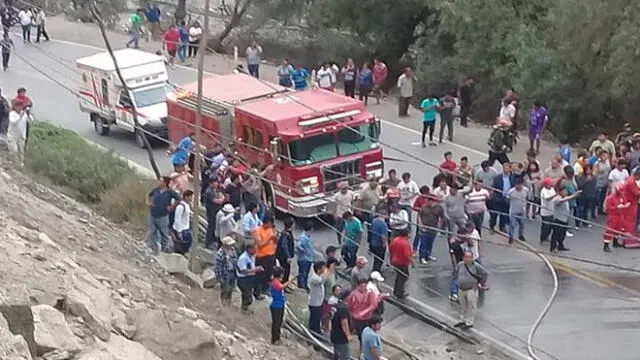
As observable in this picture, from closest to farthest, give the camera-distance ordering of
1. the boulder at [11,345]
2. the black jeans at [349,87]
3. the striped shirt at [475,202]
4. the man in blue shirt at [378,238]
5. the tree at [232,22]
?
the boulder at [11,345]
the man in blue shirt at [378,238]
the striped shirt at [475,202]
the black jeans at [349,87]
the tree at [232,22]

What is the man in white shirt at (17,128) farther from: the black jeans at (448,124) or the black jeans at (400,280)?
the black jeans at (448,124)

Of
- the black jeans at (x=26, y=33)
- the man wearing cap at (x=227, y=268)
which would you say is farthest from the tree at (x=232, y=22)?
the man wearing cap at (x=227, y=268)

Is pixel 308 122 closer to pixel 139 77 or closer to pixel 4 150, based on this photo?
pixel 4 150

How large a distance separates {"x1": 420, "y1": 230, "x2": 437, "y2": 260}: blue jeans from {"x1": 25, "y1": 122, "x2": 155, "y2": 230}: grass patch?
4.95 m

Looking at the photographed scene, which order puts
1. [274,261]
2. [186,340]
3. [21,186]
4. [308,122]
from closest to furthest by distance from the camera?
1. [186,340]
2. [274,261]
3. [21,186]
4. [308,122]

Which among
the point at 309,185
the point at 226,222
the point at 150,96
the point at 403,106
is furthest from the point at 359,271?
the point at 403,106

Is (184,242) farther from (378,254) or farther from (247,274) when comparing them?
(378,254)

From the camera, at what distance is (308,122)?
23875 mm

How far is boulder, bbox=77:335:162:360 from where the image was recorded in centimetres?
1311

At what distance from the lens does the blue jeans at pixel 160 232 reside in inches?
798

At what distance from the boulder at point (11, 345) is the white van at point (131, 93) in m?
18.2

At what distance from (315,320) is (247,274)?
120 centimetres

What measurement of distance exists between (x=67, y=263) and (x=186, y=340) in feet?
6.36

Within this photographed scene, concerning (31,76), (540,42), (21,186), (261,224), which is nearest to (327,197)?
(261,224)
